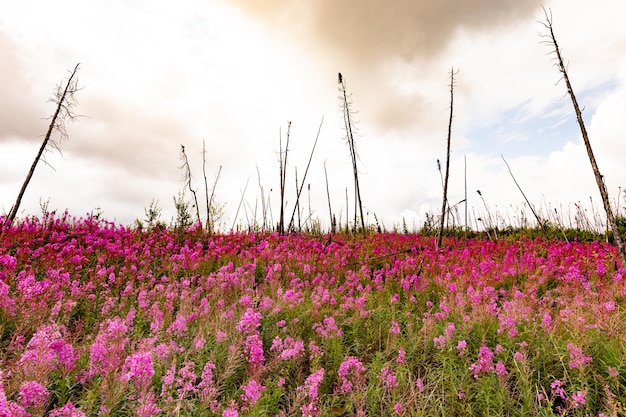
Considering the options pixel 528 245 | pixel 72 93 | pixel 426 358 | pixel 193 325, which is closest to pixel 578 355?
pixel 426 358

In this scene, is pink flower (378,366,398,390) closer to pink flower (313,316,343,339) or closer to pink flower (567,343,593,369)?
pink flower (313,316,343,339)

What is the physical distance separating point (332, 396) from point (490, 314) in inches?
98.4

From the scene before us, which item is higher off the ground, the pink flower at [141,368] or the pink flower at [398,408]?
the pink flower at [141,368]

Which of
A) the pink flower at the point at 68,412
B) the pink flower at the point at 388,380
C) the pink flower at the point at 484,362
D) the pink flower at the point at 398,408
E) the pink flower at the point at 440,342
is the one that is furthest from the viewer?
the pink flower at the point at 440,342

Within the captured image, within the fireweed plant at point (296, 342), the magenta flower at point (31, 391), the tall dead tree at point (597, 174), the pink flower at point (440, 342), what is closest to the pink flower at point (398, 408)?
the fireweed plant at point (296, 342)

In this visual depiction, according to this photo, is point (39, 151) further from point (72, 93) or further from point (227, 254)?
point (227, 254)

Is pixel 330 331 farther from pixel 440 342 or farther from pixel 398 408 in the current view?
pixel 398 408

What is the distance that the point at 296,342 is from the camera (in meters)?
3.55

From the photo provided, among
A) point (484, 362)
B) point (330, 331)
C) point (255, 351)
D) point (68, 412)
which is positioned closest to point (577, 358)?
point (484, 362)

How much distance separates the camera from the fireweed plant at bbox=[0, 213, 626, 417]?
2.69 meters

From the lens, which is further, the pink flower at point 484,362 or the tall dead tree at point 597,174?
the tall dead tree at point 597,174

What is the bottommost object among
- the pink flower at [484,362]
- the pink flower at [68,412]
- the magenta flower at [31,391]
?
the pink flower at [484,362]

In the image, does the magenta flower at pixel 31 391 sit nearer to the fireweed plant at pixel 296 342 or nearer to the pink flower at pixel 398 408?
the fireweed plant at pixel 296 342

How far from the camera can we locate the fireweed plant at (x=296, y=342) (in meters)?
2.69
